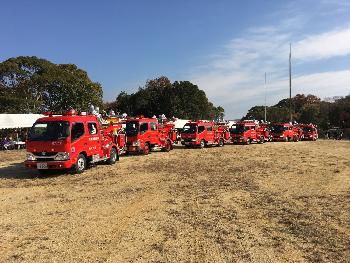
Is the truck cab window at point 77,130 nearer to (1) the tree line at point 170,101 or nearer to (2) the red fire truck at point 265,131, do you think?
(2) the red fire truck at point 265,131

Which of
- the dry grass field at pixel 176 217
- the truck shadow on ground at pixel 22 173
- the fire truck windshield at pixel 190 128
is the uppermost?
the fire truck windshield at pixel 190 128

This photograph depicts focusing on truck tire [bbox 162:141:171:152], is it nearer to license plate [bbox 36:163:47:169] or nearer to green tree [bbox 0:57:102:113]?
license plate [bbox 36:163:47:169]

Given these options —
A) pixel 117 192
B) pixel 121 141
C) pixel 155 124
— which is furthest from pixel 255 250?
pixel 155 124

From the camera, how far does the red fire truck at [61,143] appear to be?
15.0 meters

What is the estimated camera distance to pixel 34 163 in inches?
597

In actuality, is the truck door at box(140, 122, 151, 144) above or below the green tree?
below

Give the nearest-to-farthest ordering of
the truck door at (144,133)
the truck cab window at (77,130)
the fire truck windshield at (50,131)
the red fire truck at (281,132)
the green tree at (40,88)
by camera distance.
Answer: the fire truck windshield at (50,131)
the truck cab window at (77,130)
the truck door at (144,133)
the red fire truck at (281,132)
the green tree at (40,88)

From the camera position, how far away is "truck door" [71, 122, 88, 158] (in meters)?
15.4

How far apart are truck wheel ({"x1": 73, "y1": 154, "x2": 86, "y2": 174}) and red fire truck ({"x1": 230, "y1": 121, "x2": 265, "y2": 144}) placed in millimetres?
21223

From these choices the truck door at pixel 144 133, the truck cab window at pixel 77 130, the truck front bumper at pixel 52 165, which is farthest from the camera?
the truck door at pixel 144 133

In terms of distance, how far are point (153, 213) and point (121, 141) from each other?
40.8ft

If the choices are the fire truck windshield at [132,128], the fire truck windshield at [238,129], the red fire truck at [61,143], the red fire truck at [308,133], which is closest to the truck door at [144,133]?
the fire truck windshield at [132,128]

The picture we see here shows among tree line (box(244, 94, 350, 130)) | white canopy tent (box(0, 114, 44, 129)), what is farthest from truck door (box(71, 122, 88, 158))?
tree line (box(244, 94, 350, 130))

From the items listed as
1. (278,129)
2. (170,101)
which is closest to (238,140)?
(278,129)
